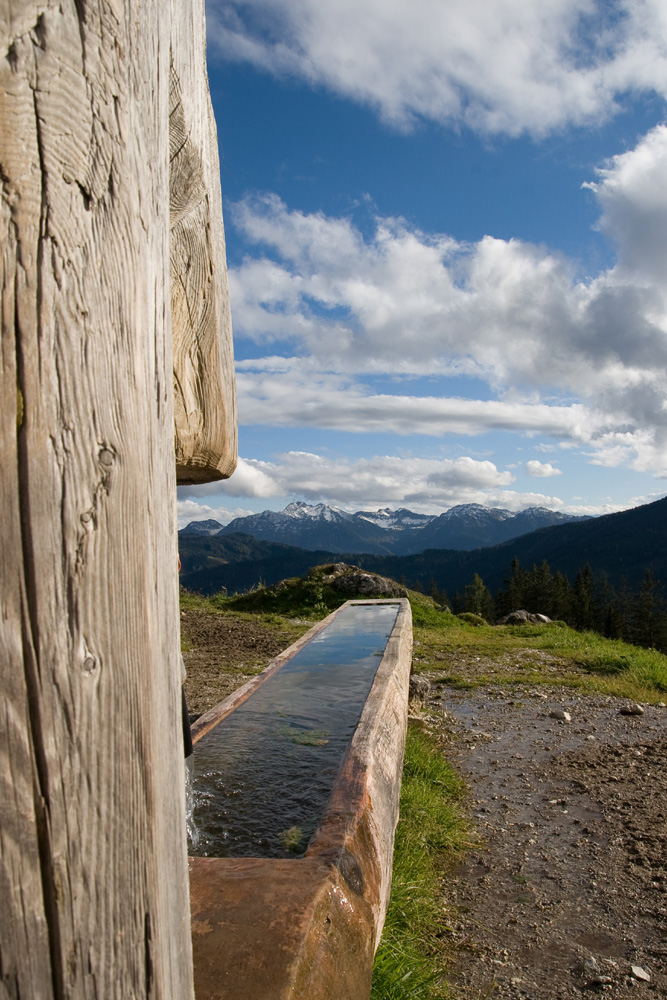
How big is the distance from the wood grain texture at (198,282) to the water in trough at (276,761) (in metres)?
1.78

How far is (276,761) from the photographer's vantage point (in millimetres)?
3326

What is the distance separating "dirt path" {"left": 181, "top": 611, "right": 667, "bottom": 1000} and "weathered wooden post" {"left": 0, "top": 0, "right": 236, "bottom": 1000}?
2.29 meters

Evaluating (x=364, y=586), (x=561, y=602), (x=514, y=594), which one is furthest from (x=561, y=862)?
(x=514, y=594)

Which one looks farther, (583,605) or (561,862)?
(583,605)

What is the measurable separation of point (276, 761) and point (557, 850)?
67.8 inches

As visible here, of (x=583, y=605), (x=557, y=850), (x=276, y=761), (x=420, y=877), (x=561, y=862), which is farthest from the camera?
(x=583, y=605)

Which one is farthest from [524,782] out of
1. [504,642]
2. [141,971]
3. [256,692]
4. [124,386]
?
[504,642]

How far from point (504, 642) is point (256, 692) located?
7.30m

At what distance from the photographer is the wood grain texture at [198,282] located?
120 centimetres

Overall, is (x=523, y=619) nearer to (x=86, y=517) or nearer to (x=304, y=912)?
(x=304, y=912)

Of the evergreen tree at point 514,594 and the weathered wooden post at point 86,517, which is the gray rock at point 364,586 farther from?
the evergreen tree at point 514,594

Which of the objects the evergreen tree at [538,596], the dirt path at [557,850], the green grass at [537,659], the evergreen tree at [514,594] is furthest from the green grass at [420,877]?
the evergreen tree at [538,596]

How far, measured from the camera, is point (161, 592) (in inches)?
36.4

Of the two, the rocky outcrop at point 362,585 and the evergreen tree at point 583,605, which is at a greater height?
the rocky outcrop at point 362,585
